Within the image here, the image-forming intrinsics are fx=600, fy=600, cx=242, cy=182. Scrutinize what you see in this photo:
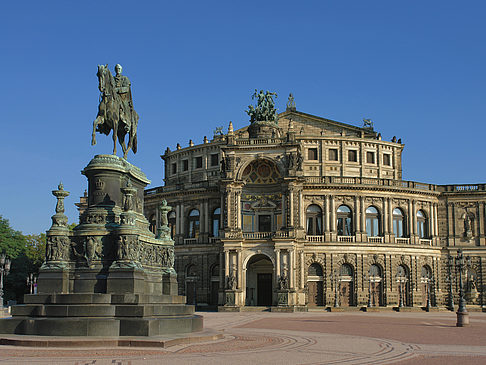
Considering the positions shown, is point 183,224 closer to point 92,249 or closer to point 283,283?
point 283,283

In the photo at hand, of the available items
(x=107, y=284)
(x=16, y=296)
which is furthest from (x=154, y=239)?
(x=16, y=296)

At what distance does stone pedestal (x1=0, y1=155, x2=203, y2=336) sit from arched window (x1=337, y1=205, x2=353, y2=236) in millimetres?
48107

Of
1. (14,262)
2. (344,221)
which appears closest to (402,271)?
(344,221)

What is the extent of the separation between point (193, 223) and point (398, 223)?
24187mm

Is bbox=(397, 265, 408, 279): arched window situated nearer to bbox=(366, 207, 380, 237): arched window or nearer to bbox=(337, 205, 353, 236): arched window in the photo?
bbox=(366, 207, 380, 237): arched window

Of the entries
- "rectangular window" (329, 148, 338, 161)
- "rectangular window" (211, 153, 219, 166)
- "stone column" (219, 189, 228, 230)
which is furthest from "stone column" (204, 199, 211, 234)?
"rectangular window" (329, 148, 338, 161)

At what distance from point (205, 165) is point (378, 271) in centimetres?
2505

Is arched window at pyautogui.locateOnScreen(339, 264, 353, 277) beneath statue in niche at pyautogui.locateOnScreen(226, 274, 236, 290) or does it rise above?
above

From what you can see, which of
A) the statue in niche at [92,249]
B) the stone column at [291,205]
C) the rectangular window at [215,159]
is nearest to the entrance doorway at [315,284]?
the stone column at [291,205]

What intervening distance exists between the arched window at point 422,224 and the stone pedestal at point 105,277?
179ft

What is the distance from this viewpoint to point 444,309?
67.2m

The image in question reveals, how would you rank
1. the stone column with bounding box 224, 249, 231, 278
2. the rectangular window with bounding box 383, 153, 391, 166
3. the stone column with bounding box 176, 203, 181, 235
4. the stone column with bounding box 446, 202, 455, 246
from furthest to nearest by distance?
the rectangular window with bounding box 383, 153, 391, 166 → the stone column with bounding box 446, 202, 455, 246 → the stone column with bounding box 176, 203, 181, 235 → the stone column with bounding box 224, 249, 231, 278

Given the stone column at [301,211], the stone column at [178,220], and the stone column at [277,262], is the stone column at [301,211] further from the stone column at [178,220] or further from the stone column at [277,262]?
the stone column at [178,220]

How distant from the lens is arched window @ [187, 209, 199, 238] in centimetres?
7169
